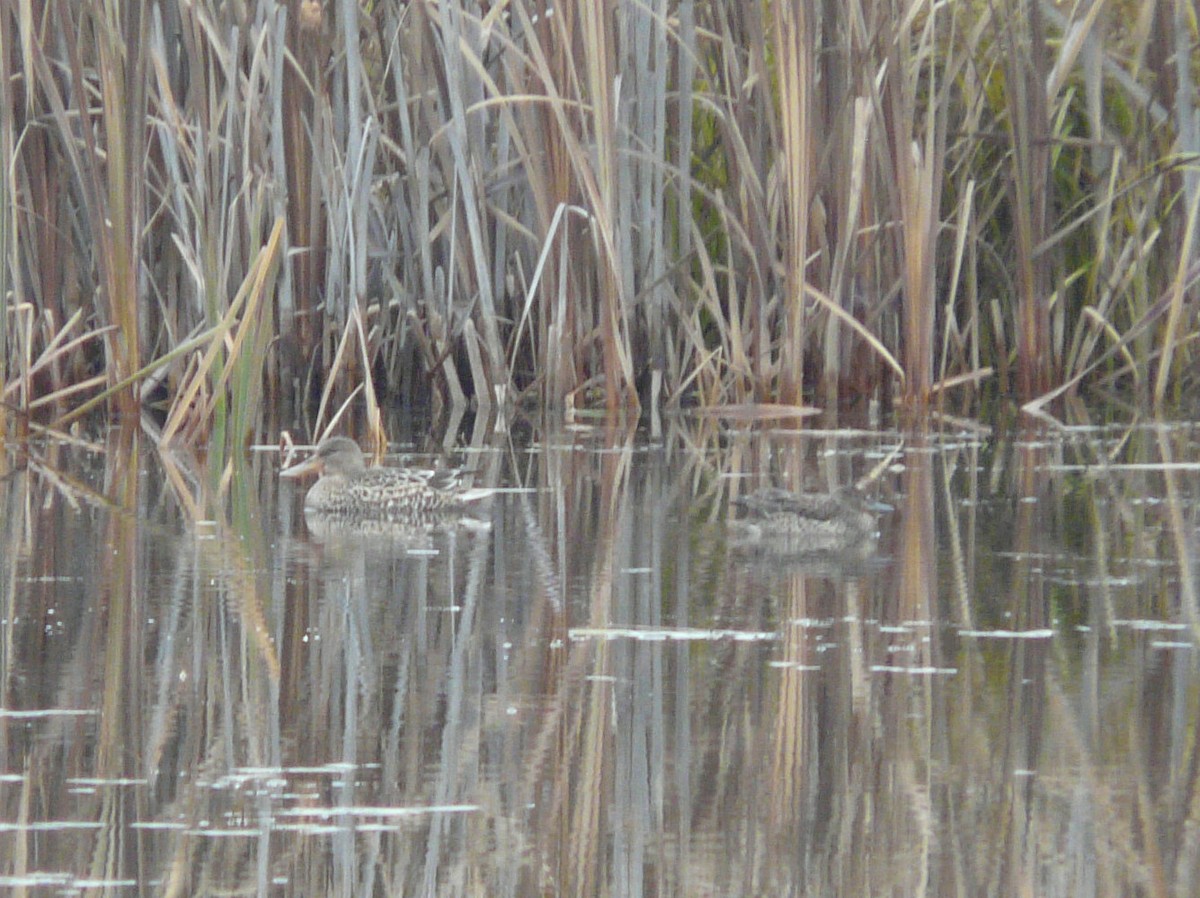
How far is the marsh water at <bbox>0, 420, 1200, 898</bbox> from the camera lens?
3.22m

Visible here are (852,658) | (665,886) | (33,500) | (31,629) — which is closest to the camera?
(665,886)

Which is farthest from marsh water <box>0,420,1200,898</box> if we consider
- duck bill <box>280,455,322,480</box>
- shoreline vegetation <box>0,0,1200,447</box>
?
shoreline vegetation <box>0,0,1200,447</box>

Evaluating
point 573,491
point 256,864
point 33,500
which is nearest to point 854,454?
point 573,491

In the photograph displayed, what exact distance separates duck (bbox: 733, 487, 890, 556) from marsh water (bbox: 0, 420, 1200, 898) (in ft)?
0.26

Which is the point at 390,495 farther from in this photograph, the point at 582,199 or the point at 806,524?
the point at 582,199

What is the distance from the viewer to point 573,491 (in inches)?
298

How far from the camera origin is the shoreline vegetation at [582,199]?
905 centimetres

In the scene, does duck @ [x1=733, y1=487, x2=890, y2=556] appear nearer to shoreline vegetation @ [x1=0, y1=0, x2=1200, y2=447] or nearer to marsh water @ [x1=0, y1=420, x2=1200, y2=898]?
marsh water @ [x1=0, y1=420, x2=1200, y2=898]

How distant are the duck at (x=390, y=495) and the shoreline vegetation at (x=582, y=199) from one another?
1.26 m

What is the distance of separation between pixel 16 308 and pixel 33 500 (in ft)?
5.49

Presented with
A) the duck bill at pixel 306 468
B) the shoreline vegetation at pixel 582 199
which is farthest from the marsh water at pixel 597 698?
the shoreline vegetation at pixel 582 199

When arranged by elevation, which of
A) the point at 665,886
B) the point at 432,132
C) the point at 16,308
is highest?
the point at 432,132

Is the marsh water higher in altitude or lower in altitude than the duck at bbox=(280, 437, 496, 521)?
lower

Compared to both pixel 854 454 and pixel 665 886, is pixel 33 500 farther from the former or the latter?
pixel 665 886
